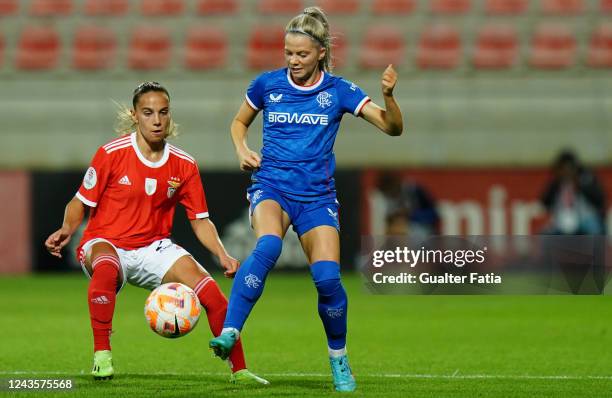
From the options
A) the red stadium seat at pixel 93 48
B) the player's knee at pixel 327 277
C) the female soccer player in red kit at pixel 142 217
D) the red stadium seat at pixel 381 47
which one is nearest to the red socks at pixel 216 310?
the female soccer player in red kit at pixel 142 217

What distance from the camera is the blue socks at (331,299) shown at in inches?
233

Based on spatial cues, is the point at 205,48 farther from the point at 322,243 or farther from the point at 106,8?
the point at 322,243

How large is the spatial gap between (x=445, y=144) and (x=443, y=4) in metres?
2.74

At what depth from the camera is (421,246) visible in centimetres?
770

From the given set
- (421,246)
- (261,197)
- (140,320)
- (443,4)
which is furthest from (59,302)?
(443,4)

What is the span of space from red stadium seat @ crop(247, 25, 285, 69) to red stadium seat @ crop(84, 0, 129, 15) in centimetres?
221

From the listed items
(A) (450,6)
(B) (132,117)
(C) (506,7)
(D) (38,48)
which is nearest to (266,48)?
(A) (450,6)

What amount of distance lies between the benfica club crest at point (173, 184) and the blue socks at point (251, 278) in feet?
2.83

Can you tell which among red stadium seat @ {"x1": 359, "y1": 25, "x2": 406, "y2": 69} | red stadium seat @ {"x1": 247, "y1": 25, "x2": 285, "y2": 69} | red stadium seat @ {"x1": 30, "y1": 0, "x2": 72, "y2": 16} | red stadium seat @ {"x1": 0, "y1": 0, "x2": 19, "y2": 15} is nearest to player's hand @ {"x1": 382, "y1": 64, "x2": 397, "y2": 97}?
red stadium seat @ {"x1": 247, "y1": 25, "x2": 285, "y2": 69}

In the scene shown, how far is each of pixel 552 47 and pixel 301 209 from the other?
43.6 ft

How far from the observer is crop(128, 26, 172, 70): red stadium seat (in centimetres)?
1873

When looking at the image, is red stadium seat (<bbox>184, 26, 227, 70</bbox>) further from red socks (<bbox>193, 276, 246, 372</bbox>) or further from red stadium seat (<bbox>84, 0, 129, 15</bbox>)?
red socks (<bbox>193, 276, 246, 372</bbox>)

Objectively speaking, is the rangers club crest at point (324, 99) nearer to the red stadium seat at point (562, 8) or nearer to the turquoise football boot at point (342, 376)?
the turquoise football boot at point (342, 376)

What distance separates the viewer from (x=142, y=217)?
21.5 ft
